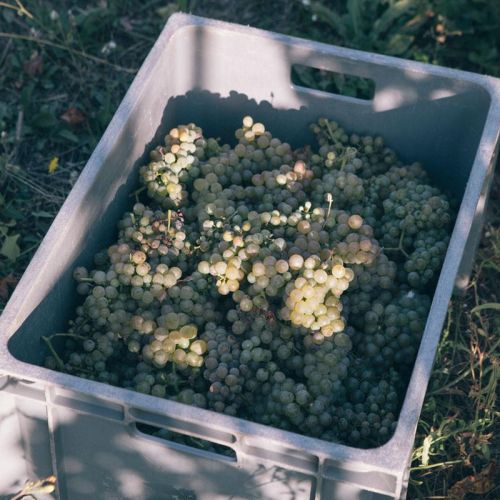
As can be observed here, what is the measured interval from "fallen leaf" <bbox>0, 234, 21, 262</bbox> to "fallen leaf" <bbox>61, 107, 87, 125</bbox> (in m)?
0.57

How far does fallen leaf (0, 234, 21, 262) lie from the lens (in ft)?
9.92

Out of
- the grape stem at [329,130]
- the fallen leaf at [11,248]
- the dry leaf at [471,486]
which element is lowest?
the dry leaf at [471,486]

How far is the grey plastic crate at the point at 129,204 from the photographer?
189cm

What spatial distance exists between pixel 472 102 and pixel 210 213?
0.80 m

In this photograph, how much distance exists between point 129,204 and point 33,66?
1163mm

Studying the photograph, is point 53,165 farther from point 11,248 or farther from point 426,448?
point 426,448

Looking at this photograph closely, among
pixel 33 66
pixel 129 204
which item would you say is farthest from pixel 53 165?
pixel 129 204

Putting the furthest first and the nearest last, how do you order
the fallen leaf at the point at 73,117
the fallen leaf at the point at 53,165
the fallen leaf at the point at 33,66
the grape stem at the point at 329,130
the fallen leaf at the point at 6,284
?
the fallen leaf at the point at 33,66 < the fallen leaf at the point at 73,117 < the fallen leaf at the point at 53,165 < the fallen leaf at the point at 6,284 < the grape stem at the point at 329,130

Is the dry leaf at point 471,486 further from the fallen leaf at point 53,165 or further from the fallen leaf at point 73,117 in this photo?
the fallen leaf at point 73,117

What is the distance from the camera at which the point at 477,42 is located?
3.44 m

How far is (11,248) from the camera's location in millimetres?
3029

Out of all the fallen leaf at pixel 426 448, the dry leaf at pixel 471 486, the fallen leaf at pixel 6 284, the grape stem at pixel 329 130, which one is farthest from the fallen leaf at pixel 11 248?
the dry leaf at pixel 471 486

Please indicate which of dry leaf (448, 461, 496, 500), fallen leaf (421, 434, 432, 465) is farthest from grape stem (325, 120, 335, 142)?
dry leaf (448, 461, 496, 500)

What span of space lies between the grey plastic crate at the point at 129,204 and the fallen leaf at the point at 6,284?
0.58m
